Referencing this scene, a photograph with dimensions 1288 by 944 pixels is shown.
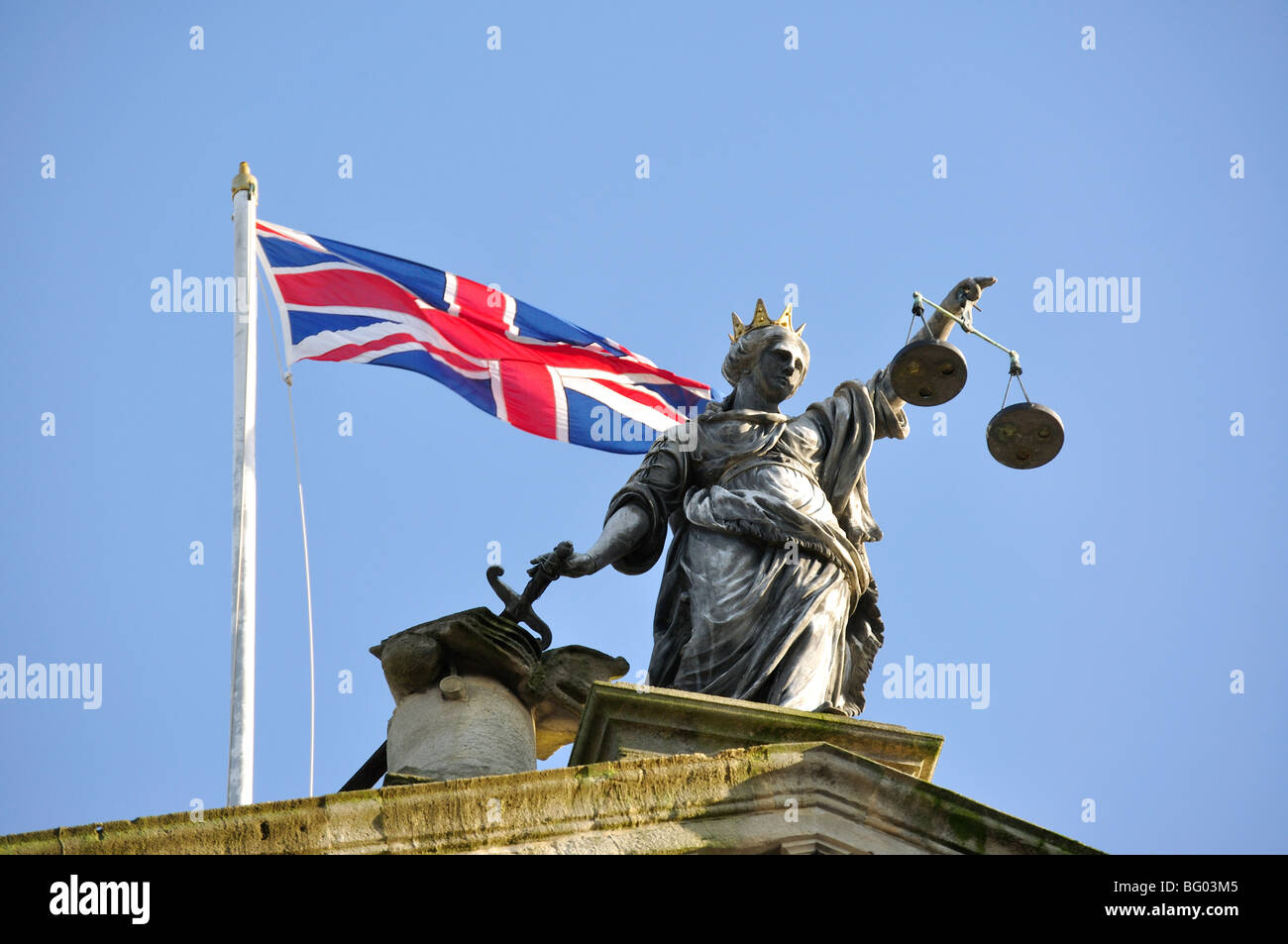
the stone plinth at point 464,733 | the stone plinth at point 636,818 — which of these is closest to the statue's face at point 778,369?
the stone plinth at point 464,733

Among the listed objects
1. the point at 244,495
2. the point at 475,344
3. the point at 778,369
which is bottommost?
the point at 244,495

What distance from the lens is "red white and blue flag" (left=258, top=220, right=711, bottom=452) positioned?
18.0m

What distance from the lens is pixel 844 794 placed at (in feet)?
36.6

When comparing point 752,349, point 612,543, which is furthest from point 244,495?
point 752,349

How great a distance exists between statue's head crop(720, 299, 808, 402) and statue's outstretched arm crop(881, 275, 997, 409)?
2.02 ft

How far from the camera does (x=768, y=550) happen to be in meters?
14.1

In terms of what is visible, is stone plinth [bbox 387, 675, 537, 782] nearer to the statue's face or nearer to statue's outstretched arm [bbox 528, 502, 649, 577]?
statue's outstretched arm [bbox 528, 502, 649, 577]

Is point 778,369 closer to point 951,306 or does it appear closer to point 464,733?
point 951,306

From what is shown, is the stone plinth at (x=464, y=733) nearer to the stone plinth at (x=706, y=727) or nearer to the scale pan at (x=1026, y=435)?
the stone plinth at (x=706, y=727)

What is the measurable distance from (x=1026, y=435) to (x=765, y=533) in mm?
2085

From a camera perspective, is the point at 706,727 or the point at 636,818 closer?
the point at 636,818

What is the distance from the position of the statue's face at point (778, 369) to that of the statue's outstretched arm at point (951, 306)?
0.63 meters

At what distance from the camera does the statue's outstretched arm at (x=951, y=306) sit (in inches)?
603
